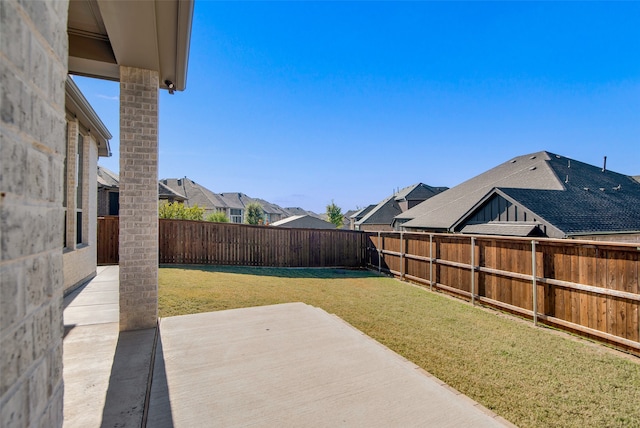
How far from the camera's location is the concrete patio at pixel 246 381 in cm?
250

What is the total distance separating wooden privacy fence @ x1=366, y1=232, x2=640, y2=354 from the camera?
15.4ft

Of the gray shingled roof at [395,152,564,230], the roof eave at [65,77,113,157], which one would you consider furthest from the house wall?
the gray shingled roof at [395,152,564,230]

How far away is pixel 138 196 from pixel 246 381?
3086 mm

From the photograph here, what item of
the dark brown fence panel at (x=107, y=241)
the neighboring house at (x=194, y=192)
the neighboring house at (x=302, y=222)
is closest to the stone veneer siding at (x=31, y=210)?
the dark brown fence panel at (x=107, y=241)

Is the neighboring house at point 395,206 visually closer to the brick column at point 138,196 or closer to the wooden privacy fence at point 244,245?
the wooden privacy fence at point 244,245

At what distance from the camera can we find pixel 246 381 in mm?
3020

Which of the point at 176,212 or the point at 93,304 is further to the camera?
the point at 176,212

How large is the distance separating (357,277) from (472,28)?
458 inches

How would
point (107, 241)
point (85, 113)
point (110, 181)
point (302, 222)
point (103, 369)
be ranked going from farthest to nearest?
point (302, 222) → point (110, 181) → point (107, 241) → point (85, 113) → point (103, 369)

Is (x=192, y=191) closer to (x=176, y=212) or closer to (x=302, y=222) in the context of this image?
(x=302, y=222)

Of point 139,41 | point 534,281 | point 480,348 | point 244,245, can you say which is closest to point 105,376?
point 139,41

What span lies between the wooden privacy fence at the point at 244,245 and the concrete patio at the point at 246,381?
754 centimetres

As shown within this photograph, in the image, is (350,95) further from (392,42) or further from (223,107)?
(223,107)

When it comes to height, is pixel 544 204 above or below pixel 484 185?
below
